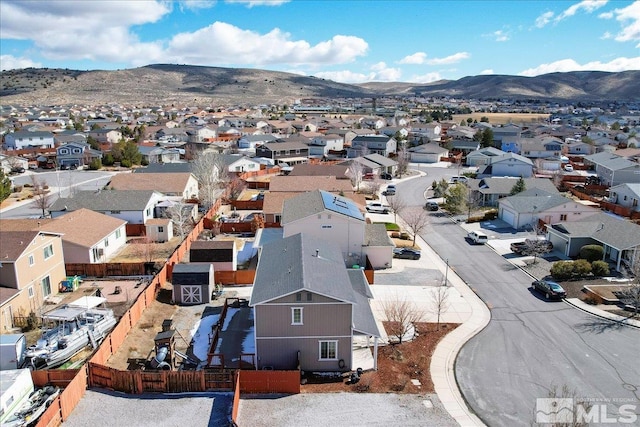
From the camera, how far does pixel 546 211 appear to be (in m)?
52.1

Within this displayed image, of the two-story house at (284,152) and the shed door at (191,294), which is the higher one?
the two-story house at (284,152)

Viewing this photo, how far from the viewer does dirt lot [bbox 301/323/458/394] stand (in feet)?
77.2

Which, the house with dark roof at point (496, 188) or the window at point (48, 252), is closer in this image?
the window at point (48, 252)

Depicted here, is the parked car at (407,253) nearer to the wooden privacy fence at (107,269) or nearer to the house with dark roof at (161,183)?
the wooden privacy fence at (107,269)

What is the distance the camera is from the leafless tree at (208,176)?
60.2 meters

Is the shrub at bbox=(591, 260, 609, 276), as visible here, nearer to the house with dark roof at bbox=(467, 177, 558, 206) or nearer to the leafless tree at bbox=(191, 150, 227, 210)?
the house with dark roof at bbox=(467, 177, 558, 206)

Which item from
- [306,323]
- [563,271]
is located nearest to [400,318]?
[306,323]

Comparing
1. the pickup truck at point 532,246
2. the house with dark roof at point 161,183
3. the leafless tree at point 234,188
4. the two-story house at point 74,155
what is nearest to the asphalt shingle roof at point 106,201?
the house with dark roof at point 161,183

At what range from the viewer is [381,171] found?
Result: 85.0 meters

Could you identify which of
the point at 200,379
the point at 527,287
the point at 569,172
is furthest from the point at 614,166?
the point at 200,379

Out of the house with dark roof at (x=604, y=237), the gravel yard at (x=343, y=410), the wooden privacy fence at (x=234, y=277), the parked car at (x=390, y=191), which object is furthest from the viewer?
the parked car at (x=390, y=191)

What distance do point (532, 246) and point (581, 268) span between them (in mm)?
4964

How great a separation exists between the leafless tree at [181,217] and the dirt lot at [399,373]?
88.4 ft

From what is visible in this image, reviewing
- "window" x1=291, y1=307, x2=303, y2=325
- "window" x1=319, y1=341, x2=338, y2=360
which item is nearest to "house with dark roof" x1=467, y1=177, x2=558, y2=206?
"window" x1=319, y1=341, x2=338, y2=360
